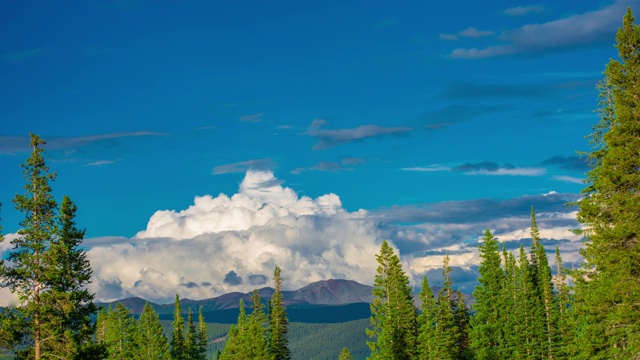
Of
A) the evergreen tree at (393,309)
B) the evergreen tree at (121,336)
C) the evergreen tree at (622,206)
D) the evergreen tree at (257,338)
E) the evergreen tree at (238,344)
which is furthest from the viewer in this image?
the evergreen tree at (121,336)

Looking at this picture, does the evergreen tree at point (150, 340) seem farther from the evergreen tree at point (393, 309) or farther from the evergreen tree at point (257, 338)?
the evergreen tree at point (393, 309)

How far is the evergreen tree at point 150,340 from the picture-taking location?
10575cm

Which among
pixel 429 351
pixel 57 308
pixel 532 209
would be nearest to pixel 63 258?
pixel 57 308

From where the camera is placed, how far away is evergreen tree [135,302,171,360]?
106m

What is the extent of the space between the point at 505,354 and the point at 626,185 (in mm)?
73024

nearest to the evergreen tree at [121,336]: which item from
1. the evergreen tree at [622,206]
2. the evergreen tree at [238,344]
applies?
the evergreen tree at [238,344]

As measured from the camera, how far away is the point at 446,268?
97.2 metres

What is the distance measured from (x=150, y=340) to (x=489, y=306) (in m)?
45.9

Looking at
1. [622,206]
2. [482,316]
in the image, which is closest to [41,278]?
[622,206]

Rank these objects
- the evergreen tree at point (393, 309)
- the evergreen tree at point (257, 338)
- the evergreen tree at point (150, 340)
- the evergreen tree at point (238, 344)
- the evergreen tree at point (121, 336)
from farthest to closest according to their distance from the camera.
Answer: the evergreen tree at point (150, 340) → the evergreen tree at point (121, 336) → the evergreen tree at point (238, 344) → the evergreen tree at point (257, 338) → the evergreen tree at point (393, 309)

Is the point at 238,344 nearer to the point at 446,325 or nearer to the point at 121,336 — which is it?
the point at 121,336

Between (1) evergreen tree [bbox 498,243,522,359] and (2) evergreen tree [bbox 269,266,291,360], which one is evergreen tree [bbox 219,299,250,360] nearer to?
(2) evergreen tree [bbox 269,266,291,360]

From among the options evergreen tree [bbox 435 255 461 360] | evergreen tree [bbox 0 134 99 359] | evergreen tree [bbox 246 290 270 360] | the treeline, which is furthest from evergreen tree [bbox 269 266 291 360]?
evergreen tree [bbox 0 134 99 359]

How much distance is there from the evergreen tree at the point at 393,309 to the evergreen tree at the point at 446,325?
10.1ft
